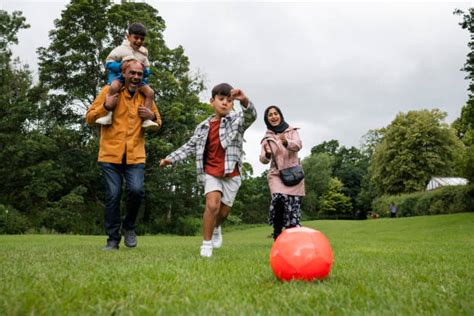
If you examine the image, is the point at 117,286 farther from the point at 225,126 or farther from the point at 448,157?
the point at 448,157

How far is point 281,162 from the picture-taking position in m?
7.46

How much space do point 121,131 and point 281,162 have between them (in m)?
2.72

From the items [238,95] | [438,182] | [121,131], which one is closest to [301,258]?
[238,95]

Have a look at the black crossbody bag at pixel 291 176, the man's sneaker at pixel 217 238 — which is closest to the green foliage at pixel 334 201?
the black crossbody bag at pixel 291 176

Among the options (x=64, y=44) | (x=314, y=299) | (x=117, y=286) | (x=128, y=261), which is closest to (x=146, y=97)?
(x=128, y=261)

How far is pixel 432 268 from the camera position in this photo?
4.23 m

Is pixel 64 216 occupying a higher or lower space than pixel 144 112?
lower

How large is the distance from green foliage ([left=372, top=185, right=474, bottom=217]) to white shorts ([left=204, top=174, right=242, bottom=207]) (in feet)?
86.3

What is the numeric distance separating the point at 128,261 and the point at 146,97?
8.94 feet

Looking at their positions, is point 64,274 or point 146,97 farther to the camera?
point 146,97

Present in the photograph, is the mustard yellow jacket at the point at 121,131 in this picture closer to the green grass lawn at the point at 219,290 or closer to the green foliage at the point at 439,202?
the green grass lawn at the point at 219,290

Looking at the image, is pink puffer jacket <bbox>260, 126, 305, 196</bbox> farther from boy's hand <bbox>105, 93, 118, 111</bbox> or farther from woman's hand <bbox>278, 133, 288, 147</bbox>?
boy's hand <bbox>105, 93, 118, 111</bbox>

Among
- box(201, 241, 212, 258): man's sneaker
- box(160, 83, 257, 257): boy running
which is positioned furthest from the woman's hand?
box(201, 241, 212, 258): man's sneaker

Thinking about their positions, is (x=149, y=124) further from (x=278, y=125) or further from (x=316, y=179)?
(x=316, y=179)
